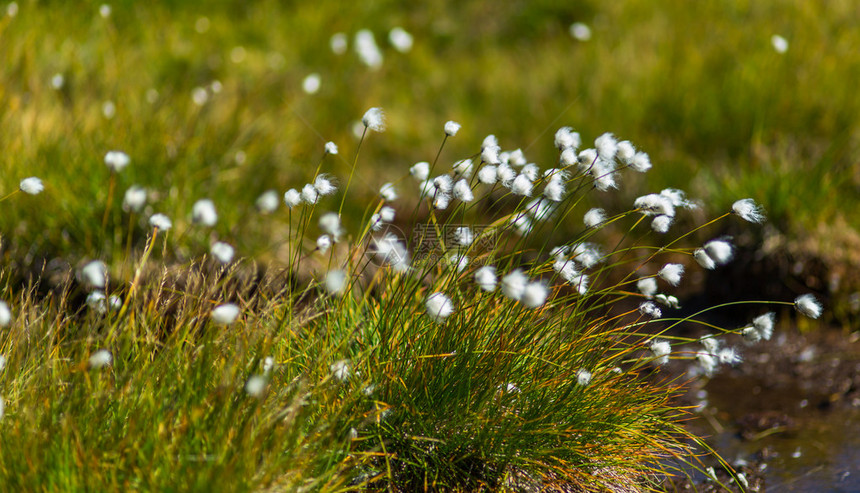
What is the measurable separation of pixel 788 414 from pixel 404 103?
4.34 meters

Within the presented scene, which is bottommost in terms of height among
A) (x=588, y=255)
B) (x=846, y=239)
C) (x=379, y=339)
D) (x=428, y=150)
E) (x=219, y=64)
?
(x=379, y=339)

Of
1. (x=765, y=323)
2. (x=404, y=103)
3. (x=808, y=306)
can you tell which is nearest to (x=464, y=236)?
(x=765, y=323)

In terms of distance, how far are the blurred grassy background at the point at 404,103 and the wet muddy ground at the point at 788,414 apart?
476 mm

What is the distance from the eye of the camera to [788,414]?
361 cm

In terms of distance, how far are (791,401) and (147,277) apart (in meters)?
3.39

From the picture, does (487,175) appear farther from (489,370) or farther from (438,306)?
(489,370)

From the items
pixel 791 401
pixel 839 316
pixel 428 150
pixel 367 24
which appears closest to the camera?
pixel 791 401

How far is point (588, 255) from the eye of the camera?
8.54 ft

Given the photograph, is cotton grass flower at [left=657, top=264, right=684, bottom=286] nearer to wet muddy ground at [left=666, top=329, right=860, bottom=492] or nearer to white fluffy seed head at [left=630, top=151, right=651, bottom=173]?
white fluffy seed head at [left=630, top=151, right=651, bottom=173]

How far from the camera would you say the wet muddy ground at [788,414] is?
303 centimetres

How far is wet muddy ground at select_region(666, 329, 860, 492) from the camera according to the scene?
303cm

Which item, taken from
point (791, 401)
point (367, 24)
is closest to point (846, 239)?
point (791, 401)

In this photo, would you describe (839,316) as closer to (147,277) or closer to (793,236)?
(793,236)

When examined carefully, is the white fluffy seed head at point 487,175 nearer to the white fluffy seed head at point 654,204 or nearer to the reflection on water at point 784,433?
the white fluffy seed head at point 654,204
